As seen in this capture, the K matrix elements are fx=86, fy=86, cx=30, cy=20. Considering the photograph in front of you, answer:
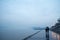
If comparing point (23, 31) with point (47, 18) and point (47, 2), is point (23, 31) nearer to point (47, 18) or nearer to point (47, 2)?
point (47, 18)

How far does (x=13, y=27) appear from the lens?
5.06 ft

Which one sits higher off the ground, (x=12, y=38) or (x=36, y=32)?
(x=36, y=32)

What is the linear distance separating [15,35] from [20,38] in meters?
0.10

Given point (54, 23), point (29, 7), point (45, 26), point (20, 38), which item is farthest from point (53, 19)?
point (20, 38)

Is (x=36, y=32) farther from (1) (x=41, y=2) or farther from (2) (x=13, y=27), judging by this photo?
(1) (x=41, y=2)

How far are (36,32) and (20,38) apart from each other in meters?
0.31

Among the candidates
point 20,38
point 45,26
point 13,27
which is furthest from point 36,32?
point 13,27

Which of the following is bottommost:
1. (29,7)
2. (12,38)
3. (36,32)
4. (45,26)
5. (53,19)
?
(12,38)

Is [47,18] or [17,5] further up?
[17,5]

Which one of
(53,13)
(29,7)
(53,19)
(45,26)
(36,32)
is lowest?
(36,32)

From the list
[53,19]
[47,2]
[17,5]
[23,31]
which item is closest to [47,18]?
[53,19]

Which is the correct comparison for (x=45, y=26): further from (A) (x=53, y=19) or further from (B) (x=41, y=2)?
(B) (x=41, y=2)

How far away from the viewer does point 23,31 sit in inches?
60.3

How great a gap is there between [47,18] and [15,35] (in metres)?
0.66
